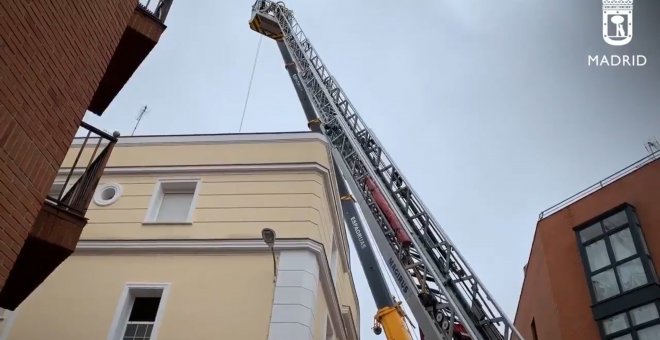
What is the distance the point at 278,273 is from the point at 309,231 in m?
1.27

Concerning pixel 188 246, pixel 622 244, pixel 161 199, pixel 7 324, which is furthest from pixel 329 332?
pixel 622 244

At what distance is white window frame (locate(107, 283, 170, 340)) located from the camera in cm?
1141

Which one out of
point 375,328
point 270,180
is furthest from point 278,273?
point 375,328

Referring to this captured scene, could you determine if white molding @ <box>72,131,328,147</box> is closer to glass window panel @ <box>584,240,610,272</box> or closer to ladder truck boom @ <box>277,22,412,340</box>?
ladder truck boom @ <box>277,22,412,340</box>

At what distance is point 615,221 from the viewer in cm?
1683

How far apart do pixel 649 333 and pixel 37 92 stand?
15452 millimetres

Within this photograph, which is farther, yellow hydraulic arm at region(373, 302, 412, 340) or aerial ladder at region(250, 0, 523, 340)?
yellow hydraulic arm at region(373, 302, 412, 340)

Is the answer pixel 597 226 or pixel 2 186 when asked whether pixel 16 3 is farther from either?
pixel 597 226

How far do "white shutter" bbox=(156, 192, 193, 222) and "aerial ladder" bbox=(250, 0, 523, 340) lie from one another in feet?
14.6

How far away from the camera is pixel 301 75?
21.9m

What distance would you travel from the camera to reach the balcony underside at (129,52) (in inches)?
316

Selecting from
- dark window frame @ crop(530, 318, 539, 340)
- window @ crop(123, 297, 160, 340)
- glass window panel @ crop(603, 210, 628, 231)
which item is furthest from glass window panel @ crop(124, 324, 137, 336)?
dark window frame @ crop(530, 318, 539, 340)

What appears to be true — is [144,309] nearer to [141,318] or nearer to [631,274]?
[141,318]

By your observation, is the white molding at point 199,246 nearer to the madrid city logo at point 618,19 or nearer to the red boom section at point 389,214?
the red boom section at point 389,214
